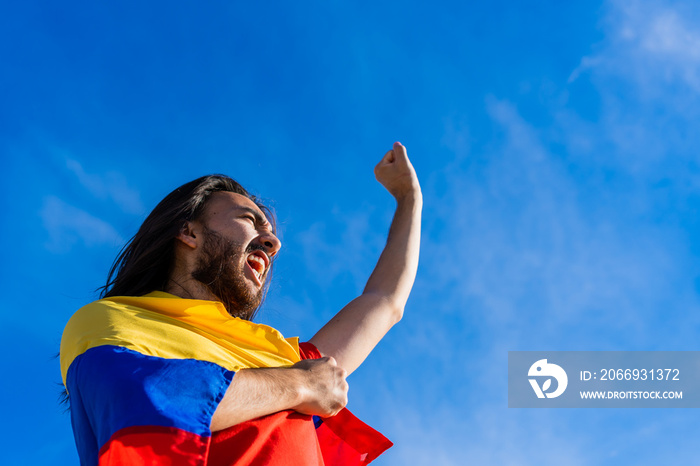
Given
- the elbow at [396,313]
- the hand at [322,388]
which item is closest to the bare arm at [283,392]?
the hand at [322,388]

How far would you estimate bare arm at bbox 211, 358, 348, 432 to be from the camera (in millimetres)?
2262

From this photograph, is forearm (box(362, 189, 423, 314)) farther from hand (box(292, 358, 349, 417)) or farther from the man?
hand (box(292, 358, 349, 417))

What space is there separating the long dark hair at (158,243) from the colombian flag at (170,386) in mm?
752

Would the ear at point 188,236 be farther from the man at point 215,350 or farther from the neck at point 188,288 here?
the neck at point 188,288

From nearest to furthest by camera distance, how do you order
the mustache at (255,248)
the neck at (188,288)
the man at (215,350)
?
the man at (215,350) < the neck at (188,288) < the mustache at (255,248)

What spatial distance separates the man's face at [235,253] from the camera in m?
3.79

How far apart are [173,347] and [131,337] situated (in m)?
0.19

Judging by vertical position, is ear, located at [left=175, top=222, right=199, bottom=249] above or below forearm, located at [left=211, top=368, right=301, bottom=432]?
above

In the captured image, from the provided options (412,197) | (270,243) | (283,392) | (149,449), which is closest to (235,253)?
(270,243)

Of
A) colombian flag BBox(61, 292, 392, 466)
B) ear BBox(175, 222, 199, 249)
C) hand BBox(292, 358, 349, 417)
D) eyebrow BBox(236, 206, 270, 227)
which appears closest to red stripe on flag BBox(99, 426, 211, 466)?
colombian flag BBox(61, 292, 392, 466)

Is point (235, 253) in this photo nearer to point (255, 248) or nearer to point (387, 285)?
point (255, 248)

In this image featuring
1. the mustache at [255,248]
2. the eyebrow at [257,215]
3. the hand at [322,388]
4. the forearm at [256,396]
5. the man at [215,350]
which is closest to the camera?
the man at [215,350]

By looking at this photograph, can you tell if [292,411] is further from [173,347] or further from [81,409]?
[81,409]

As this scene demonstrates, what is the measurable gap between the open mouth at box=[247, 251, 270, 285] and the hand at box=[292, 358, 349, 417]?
1.29 m
